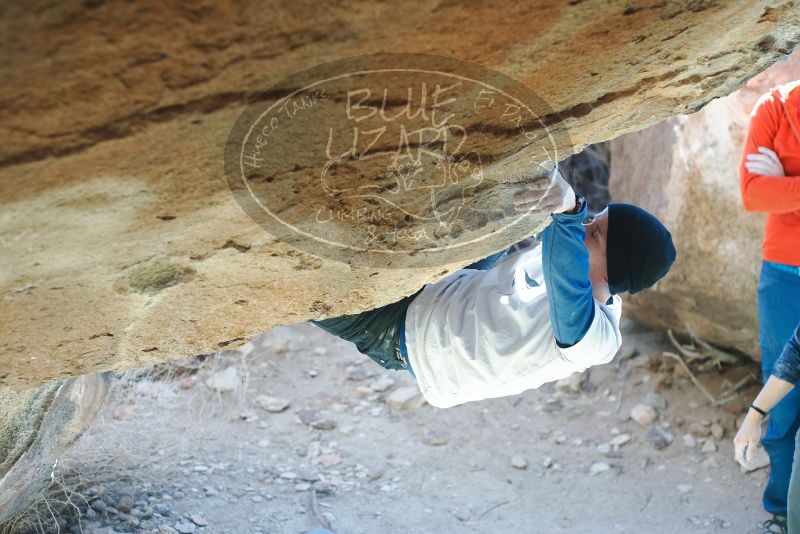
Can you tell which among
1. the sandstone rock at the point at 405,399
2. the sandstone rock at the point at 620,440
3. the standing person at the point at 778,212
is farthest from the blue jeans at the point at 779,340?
the sandstone rock at the point at 405,399

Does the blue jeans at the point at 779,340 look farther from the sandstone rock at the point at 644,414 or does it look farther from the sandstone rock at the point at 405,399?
the sandstone rock at the point at 405,399

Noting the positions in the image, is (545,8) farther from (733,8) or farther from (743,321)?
(743,321)

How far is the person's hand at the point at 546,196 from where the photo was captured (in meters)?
1.72

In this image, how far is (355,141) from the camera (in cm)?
138

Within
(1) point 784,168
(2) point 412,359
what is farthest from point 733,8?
(1) point 784,168

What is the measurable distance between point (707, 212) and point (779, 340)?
797mm

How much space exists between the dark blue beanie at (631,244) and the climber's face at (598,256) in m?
0.01

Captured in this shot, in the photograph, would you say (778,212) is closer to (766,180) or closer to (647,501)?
(766,180)

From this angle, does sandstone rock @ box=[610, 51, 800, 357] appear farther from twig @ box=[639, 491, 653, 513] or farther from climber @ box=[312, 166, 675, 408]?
climber @ box=[312, 166, 675, 408]

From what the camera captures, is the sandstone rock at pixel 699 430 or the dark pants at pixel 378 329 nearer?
the dark pants at pixel 378 329

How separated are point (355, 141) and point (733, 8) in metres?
0.69

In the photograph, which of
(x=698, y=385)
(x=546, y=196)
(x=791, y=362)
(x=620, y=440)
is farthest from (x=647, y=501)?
(x=546, y=196)

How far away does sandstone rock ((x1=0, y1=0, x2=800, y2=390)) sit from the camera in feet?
3.48

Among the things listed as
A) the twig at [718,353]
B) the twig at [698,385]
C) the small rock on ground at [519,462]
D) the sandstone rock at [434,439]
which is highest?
the twig at [718,353]
